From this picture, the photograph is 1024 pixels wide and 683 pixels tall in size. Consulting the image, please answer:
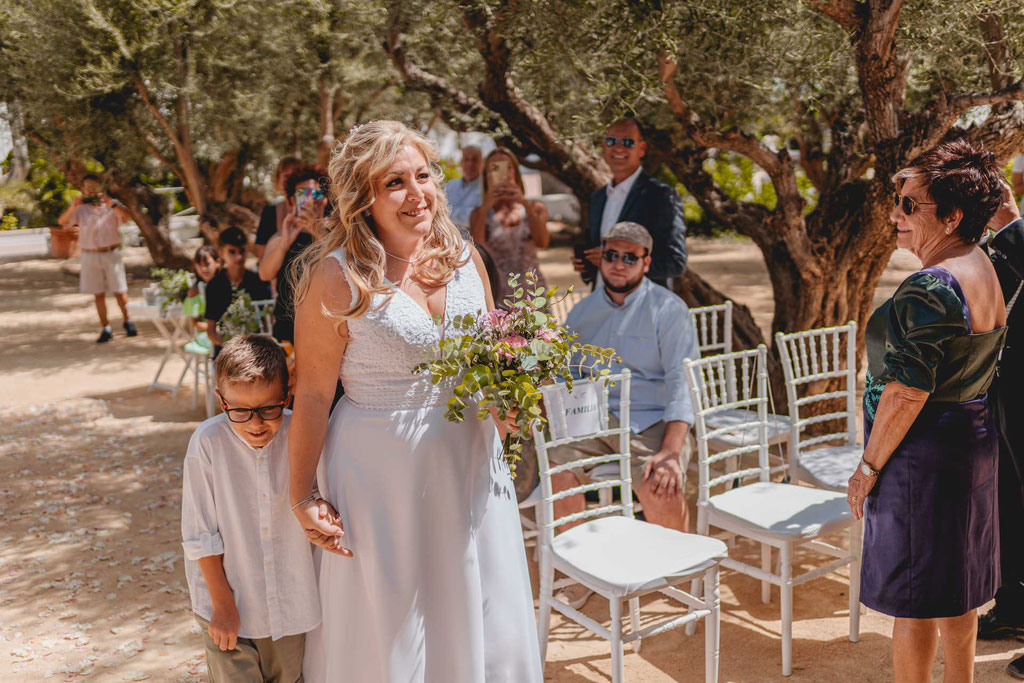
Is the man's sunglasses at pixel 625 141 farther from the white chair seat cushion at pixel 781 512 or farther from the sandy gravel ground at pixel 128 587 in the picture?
the sandy gravel ground at pixel 128 587

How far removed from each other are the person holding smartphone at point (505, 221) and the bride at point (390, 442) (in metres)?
3.50

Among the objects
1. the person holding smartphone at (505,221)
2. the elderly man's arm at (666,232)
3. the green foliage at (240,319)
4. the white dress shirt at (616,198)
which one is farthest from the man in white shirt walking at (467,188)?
the elderly man's arm at (666,232)

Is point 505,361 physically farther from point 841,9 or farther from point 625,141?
point 625,141

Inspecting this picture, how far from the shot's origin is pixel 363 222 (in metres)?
2.58

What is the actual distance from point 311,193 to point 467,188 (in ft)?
7.36

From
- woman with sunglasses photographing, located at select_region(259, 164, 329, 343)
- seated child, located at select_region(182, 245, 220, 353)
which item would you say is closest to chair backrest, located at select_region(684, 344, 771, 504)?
woman with sunglasses photographing, located at select_region(259, 164, 329, 343)

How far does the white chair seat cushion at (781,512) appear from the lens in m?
3.74

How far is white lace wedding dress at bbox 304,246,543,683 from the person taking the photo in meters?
2.58

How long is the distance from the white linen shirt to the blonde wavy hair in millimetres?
503

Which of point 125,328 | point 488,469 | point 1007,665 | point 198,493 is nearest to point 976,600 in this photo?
point 1007,665

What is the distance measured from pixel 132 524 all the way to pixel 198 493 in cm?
341

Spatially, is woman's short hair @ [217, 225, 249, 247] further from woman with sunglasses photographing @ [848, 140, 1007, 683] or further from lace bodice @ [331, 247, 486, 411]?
woman with sunglasses photographing @ [848, 140, 1007, 683]

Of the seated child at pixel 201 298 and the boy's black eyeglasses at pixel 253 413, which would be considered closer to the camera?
the boy's black eyeglasses at pixel 253 413

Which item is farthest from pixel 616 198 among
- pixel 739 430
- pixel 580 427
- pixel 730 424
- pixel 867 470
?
pixel 867 470
